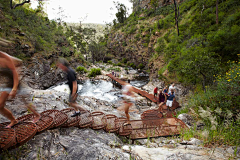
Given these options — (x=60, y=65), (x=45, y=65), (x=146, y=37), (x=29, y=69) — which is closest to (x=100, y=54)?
(x=146, y=37)

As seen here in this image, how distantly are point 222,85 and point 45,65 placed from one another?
18754mm

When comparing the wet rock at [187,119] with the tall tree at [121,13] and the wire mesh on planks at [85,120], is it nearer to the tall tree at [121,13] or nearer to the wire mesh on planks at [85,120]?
the wire mesh on planks at [85,120]

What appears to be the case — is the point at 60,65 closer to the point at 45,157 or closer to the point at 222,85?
the point at 45,157

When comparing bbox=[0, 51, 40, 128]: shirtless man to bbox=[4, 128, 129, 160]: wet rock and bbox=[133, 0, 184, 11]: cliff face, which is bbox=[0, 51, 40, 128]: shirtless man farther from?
bbox=[133, 0, 184, 11]: cliff face

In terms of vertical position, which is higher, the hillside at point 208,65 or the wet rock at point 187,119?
the hillside at point 208,65

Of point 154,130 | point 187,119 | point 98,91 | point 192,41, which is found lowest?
point 98,91

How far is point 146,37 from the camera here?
32.8 meters

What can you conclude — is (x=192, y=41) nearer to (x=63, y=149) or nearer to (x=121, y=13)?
(x=63, y=149)

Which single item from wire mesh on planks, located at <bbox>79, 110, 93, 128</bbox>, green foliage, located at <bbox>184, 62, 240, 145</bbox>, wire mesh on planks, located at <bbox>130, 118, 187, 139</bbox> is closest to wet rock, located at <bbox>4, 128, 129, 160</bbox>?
wire mesh on planks, located at <bbox>79, 110, 93, 128</bbox>

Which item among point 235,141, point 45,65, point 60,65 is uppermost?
point 45,65

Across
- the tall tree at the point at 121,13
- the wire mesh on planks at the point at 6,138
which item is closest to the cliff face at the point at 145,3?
the tall tree at the point at 121,13

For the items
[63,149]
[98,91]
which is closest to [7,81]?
[63,149]

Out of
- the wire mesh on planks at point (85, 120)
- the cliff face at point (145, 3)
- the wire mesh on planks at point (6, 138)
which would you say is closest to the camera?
the wire mesh on planks at point (6, 138)

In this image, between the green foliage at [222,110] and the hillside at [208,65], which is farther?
the hillside at [208,65]
